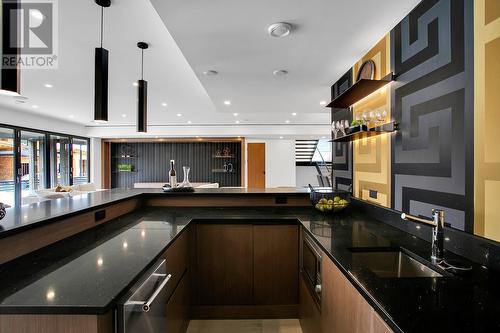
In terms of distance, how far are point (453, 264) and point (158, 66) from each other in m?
3.46

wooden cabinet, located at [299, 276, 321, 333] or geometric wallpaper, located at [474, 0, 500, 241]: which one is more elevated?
geometric wallpaper, located at [474, 0, 500, 241]

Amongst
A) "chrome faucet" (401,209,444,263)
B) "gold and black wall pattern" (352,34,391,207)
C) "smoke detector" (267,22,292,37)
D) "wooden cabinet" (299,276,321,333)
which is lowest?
"wooden cabinet" (299,276,321,333)

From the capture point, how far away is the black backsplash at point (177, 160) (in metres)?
8.79

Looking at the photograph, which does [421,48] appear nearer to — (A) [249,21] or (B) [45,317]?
(A) [249,21]

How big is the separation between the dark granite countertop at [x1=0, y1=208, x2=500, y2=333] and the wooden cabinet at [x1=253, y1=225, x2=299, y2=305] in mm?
559

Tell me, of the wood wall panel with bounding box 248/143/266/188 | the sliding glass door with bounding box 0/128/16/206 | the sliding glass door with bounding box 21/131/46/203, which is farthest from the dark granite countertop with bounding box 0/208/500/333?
the wood wall panel with bounding box 248/143/266/188

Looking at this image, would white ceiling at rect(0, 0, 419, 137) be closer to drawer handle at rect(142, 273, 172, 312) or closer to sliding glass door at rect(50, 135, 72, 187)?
drawer handle at rect(142, 273, 172, 312)

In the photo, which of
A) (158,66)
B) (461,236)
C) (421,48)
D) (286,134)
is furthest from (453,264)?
(286,134)

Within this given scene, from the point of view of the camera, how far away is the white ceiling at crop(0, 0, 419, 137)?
1.61 meters

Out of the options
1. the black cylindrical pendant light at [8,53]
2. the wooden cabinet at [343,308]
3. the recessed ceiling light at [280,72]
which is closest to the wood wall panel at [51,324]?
the wooden cabinet at [343,308]

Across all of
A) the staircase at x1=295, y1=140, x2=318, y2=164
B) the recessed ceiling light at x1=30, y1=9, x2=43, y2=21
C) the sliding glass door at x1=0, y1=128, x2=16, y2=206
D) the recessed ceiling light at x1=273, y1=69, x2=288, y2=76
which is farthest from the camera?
the staircase at x1=295, y1=140, x2=318, y2=164
